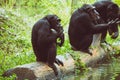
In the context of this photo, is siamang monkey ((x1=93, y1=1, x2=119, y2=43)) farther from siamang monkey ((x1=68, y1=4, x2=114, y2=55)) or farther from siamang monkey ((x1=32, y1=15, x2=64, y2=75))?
siamang monkey ((x1=32, y1=15, x2=64, y2=75))

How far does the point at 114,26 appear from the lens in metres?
10.7

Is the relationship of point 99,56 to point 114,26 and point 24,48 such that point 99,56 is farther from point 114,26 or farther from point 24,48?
point 24,48

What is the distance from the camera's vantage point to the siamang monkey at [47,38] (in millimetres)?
7731

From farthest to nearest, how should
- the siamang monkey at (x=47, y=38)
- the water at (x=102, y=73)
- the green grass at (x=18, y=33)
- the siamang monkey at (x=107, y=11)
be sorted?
the siamang monkey at (x=107, y=11) < the green grass at (x=18, y=33) < the water at (x=102, y=73) < the siamang monkey at (x=47, y=38)

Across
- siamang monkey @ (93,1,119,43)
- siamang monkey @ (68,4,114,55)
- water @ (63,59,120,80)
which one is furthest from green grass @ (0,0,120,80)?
siamang monkey @ (93,1,119,43)

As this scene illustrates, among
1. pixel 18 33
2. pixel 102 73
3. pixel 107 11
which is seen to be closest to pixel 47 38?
pixel 102 73

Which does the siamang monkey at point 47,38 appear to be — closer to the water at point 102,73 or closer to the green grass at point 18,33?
the water at point 102,73

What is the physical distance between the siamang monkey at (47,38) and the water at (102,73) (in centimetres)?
63

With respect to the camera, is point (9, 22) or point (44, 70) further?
point (9, 22)

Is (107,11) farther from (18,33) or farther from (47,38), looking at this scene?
(47,38)

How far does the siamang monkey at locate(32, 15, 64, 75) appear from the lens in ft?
25.4

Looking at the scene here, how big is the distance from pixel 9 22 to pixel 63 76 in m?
3.80

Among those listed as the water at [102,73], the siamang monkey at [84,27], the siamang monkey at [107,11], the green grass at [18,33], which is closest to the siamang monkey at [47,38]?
the water at [102,73]

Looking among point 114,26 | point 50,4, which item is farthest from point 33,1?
point 114,26
